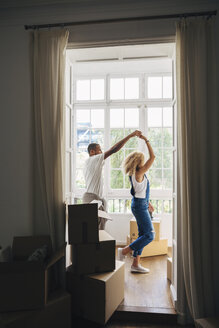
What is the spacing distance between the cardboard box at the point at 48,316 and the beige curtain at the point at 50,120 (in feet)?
1.58

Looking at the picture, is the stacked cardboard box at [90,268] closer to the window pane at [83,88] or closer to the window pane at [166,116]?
the window pane at [166,116]

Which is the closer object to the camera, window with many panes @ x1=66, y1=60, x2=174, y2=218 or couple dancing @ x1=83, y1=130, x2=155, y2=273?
couple dancing @ x1=83, y1=130, x2=155, y2=273

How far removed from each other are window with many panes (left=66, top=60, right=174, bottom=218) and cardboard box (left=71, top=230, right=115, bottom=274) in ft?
6.72

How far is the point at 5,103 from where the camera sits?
8.28 feet

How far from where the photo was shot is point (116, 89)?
442cm

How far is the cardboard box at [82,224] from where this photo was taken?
7.41ft

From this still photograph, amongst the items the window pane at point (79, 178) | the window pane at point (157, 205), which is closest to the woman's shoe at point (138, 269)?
the window pane at point (157, 205)

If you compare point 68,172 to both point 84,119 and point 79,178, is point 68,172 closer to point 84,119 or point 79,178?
point 79,178

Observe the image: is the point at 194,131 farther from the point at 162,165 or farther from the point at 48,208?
the point at 162,165

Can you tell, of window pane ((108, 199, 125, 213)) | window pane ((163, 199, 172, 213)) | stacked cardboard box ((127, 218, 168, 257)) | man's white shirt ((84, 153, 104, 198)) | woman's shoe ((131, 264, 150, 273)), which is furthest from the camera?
window pane ((108, 199, 125, 213))

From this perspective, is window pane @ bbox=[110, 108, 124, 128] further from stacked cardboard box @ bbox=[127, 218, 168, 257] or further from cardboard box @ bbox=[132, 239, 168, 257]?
cardboard box @ bbox=[132, 239, 168, 257]

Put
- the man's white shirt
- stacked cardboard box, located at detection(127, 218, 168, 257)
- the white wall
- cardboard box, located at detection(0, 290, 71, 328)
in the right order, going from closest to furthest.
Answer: cardboard box, located at detection(0, 290, 71, 328) < the white wall < the man's white shirt < stacked cardboard box, located at detection(127, 218, 168, 257)

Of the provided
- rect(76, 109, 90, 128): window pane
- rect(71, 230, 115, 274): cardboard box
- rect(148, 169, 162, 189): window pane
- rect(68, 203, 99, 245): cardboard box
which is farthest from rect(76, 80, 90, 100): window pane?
rect(71, 230, 115, 274): cardboard box

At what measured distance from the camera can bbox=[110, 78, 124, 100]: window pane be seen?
4.41 meters
